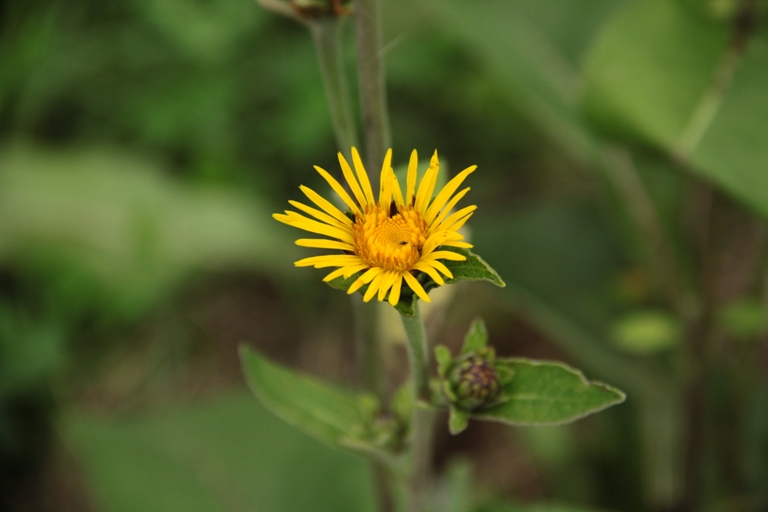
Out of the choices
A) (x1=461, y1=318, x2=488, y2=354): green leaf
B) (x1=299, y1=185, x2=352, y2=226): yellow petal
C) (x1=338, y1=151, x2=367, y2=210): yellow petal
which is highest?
(x1=338, y1=151, x2=367, y2=210): yellow petal

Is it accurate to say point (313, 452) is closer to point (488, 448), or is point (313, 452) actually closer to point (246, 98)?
point (488, 448)

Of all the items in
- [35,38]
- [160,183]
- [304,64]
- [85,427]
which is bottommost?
[85,427]

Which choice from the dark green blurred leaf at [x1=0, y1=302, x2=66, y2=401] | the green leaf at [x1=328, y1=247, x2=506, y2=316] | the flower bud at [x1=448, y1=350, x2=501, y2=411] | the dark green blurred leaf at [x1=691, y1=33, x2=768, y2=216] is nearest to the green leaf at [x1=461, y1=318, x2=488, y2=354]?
the flower bud at [x1=448, y1=350, x2=501, y2=411]

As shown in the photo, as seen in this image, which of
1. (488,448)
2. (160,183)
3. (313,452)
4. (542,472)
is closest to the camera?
(313,452)

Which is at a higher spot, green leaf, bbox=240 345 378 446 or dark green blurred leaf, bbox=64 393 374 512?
green leaf, bbox=240 345 378 446

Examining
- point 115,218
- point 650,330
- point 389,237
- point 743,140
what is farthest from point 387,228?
point 115,218

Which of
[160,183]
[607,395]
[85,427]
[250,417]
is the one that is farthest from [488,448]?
[607,395]

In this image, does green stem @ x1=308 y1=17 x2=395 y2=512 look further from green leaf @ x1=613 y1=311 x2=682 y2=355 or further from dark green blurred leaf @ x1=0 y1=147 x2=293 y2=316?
dark green blurred leaf @ x1=0 y1=147 x2=293 y2=316

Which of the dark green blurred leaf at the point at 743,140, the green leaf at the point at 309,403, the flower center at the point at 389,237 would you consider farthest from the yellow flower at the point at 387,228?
the dark green blurred leaf at the point at 743,140
